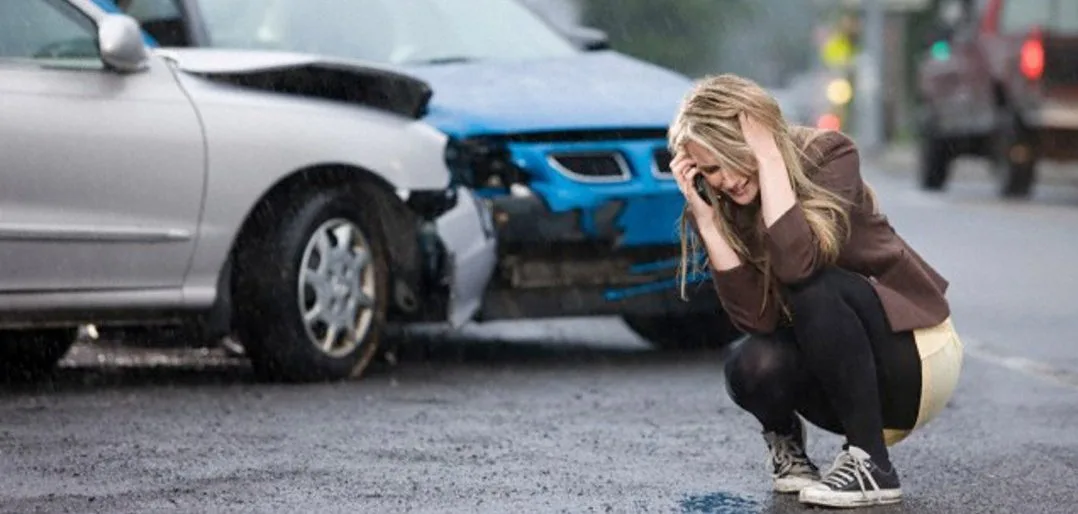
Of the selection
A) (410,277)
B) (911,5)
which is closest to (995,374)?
(410,277)

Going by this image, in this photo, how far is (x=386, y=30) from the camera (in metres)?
10.3

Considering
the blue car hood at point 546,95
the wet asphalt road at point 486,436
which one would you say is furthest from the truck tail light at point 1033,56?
the blue car hood at point 546,95

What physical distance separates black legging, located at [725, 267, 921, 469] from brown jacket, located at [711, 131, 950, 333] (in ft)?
0.15

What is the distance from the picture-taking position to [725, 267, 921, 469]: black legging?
5.73 meters

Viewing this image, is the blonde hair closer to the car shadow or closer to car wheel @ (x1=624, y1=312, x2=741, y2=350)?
the car shadow

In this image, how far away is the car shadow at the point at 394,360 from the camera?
8.95m

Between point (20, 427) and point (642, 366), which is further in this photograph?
point (642, 366)

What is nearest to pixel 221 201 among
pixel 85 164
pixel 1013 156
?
pixel 85 164

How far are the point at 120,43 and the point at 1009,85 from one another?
1472 centimetres

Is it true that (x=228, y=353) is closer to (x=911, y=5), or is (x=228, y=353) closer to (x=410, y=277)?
(x=410, y=277)

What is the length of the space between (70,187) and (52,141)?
0.54 feet

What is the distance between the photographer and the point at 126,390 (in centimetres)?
859

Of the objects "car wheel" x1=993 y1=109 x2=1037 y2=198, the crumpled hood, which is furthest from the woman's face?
"car wheel" x1=993 y1=109 x2=1037 y2=198

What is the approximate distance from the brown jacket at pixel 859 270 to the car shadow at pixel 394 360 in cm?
310
